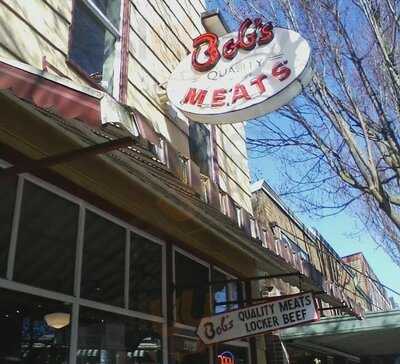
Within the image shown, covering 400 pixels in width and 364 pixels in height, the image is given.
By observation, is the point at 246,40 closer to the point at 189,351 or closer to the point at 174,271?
the point at 174,271

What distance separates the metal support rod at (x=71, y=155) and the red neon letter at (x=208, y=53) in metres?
3.16

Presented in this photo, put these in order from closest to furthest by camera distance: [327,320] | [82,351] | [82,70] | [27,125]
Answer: [27,125] → [82,351] → [82,70] → [327,320]

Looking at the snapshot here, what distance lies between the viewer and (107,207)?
17.6 feet

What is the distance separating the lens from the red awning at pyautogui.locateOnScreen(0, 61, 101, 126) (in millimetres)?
2760

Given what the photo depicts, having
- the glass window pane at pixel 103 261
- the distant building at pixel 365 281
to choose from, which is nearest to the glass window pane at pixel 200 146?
the glass window pane at pixel 103 261

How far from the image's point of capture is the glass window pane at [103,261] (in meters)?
4.99

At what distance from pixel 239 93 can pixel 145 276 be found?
2295mm

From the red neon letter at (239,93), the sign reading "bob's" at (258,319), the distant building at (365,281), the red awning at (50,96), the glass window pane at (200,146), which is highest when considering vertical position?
the distant building at (365,281)

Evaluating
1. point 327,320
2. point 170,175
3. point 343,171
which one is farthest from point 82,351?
point 327,320

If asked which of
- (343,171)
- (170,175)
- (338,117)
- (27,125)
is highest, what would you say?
(338,117)

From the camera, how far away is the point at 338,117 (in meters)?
7.03

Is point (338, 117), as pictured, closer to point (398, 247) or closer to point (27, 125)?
point (27, 125)

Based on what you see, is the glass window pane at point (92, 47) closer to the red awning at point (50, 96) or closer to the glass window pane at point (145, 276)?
the glass window pane at point (145, 276)

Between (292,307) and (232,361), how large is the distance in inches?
69.5
